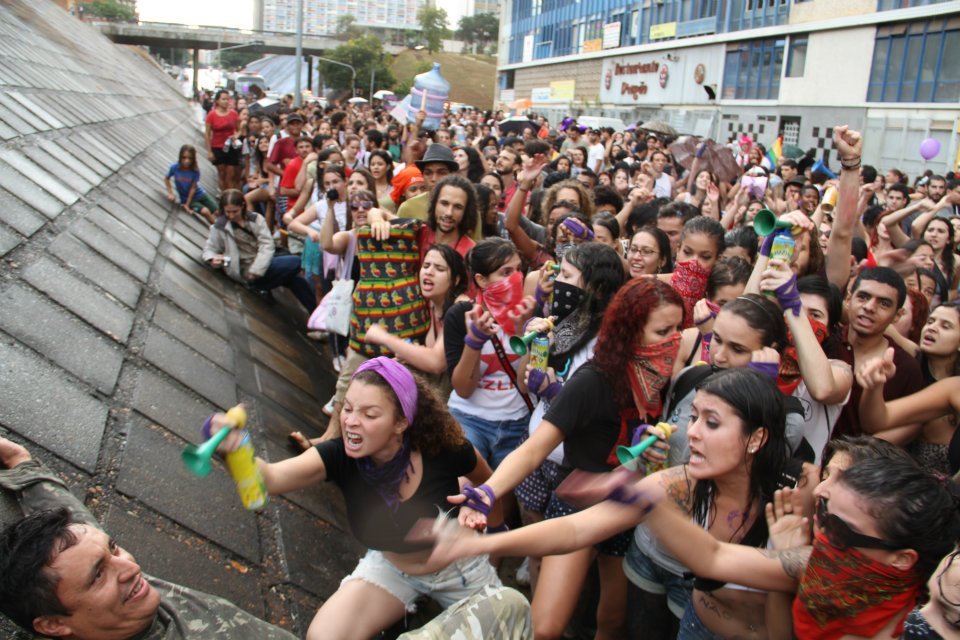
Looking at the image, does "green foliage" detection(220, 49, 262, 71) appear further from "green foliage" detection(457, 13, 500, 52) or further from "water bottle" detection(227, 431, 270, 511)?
"water bottle" detection(227, 431, 270, 511)

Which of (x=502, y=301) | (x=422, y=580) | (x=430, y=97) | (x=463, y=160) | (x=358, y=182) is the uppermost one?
(x=430, y=97)

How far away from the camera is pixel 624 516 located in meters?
2.32

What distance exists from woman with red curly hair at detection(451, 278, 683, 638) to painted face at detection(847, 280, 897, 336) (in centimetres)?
114

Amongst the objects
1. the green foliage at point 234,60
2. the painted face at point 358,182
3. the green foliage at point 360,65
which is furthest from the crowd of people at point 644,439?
the green foliage at point 234,60

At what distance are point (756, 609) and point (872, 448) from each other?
25.8 inches

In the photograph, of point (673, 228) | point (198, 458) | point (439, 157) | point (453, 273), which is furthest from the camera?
point (439, 157)

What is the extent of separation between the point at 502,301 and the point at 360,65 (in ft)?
220

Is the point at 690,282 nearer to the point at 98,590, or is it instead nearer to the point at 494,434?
the point at 494,434

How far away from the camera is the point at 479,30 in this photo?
431ft

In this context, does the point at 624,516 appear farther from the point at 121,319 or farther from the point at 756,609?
the point at 121,319

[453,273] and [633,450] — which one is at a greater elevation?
[453,273]

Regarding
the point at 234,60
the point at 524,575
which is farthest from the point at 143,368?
the point at 234,60

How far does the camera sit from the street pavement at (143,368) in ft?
10.7

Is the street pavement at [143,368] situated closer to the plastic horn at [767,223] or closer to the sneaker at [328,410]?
the sneaker at [328,410]
